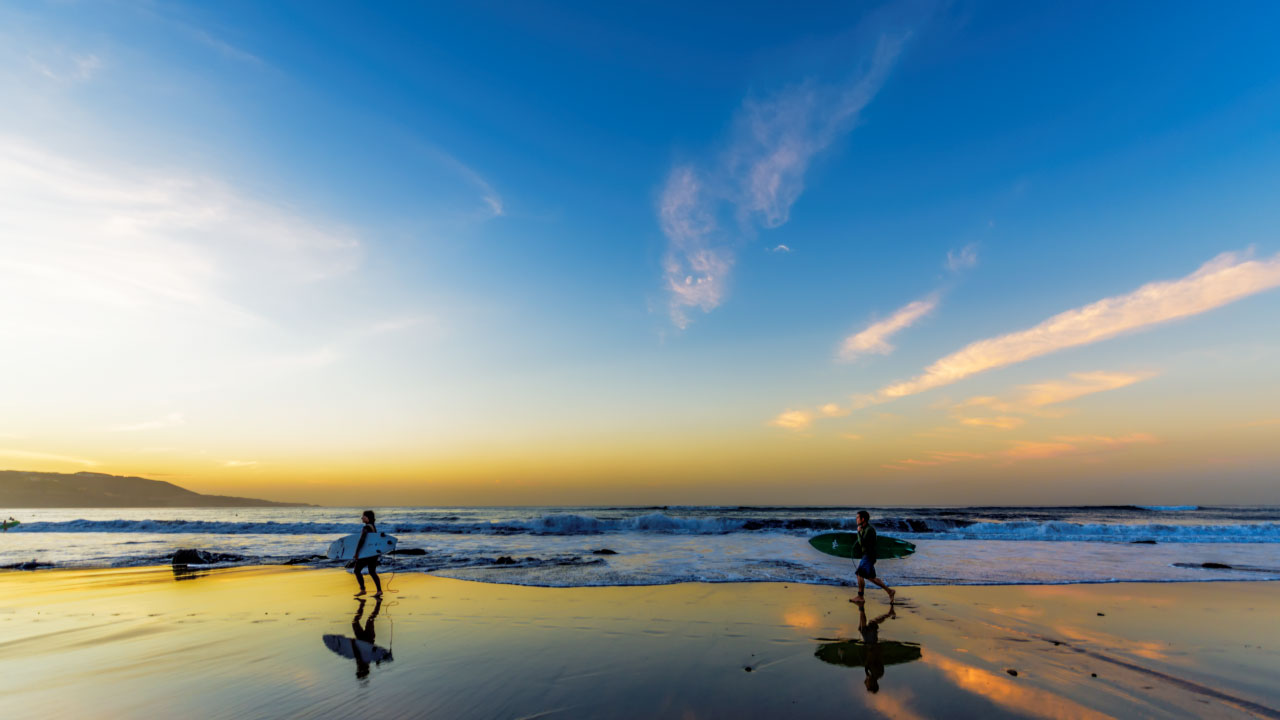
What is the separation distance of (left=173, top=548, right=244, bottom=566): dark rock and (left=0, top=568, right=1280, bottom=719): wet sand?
17.0 ft

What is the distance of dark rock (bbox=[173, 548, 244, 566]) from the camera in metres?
19.1

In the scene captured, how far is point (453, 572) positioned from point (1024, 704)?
620 inches

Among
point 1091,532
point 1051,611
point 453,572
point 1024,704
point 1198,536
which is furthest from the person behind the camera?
point 1091,532

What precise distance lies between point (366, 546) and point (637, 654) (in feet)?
29.8

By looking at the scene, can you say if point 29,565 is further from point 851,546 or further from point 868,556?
point 851,546

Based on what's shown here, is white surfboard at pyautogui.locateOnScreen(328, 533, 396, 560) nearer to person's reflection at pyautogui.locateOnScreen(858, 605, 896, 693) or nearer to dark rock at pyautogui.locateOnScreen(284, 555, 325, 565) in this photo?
dark rock at pyautogui.locateOnScreen(284, 555, 325, 565)

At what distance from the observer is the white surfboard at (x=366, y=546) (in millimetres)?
13898

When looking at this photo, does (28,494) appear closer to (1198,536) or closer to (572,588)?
(572,588)

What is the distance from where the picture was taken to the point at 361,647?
28.5 ft

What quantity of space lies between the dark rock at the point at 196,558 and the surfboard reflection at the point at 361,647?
13.6 metres

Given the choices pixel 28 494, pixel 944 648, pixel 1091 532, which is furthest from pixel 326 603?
pixel 28 494

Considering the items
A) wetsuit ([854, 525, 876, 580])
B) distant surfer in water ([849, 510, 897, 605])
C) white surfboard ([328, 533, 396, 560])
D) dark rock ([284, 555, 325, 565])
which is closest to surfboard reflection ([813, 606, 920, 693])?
distant surfer in water ([849, 510, 897, 605])

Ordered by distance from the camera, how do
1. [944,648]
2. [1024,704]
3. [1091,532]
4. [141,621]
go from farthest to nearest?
[1091,532] → [141,621] → [944,648] → [1024,704]

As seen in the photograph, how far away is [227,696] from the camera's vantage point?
21.3 ft
